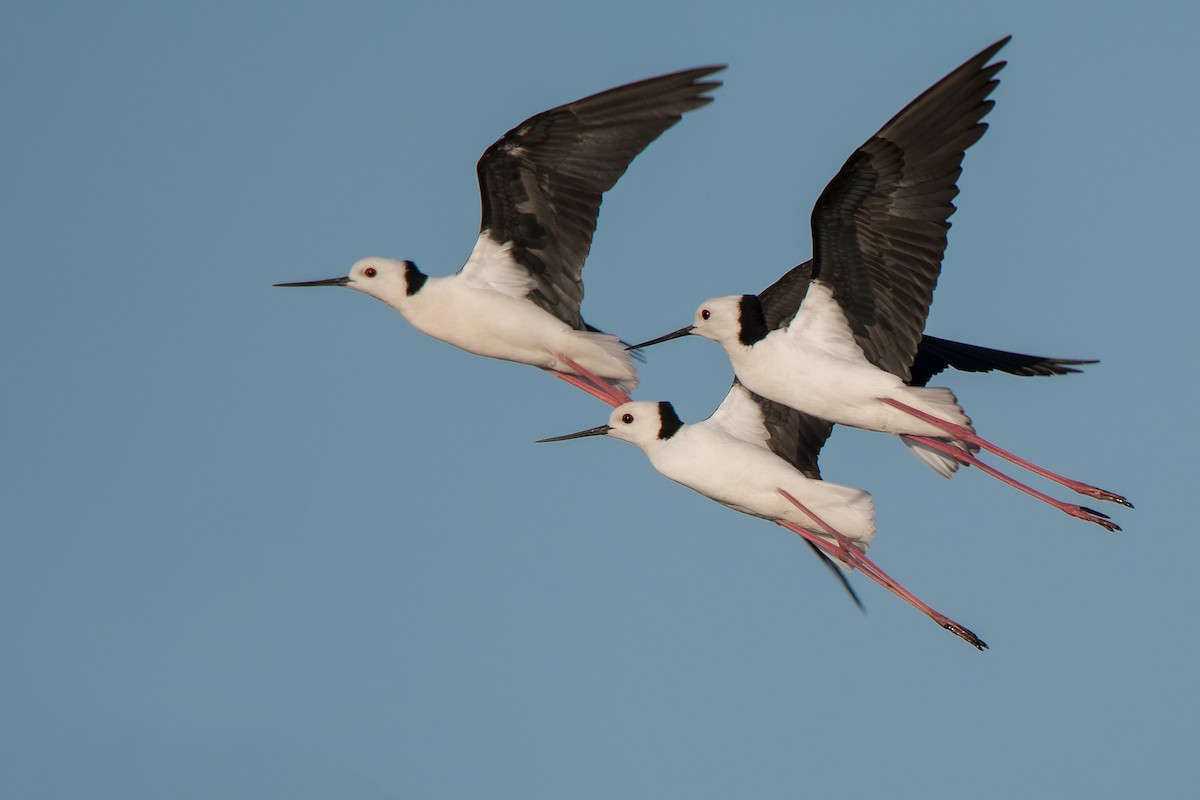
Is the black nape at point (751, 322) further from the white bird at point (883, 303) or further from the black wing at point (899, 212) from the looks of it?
the black wing at point (899, 212)

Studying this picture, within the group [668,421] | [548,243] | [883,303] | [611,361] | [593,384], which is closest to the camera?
[883,303]

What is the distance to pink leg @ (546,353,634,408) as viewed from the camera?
604 inches

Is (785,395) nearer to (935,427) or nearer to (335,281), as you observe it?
(935,427)

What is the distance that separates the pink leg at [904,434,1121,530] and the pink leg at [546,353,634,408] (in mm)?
2446

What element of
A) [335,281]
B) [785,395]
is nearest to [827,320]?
[785,395]

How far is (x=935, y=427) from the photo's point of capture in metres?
13.5

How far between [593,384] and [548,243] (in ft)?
3.84

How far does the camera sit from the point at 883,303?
1344 centimetres

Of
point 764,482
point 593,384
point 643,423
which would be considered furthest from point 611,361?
point 764,482

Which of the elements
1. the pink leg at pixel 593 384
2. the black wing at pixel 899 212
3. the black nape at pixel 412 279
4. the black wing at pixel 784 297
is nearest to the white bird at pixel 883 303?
the black wing at pixel 899 212

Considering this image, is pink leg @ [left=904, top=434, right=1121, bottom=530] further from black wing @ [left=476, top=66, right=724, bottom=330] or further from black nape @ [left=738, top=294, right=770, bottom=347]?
black wing @ [left=476, top=66, right=724, bottom=330]

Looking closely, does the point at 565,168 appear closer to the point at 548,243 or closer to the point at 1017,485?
the point at 548,243

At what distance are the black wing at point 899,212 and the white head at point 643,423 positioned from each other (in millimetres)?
1632

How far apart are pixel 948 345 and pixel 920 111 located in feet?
9.48
